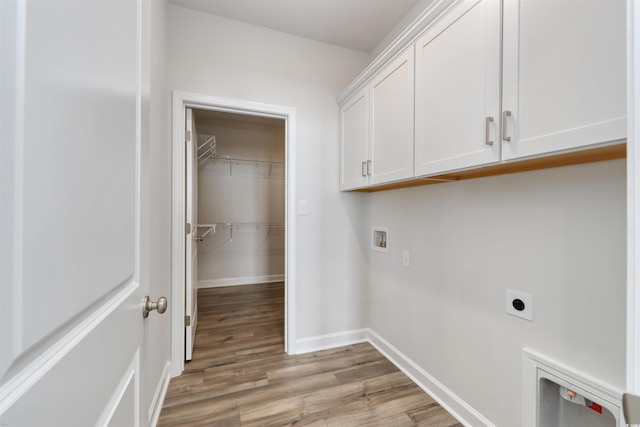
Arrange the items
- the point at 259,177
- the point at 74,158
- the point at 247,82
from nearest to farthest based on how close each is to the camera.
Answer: the point at 74,158 < the point at 247,82 < the point at 259,177

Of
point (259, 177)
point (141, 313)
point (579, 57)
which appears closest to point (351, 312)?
point (141, 313)

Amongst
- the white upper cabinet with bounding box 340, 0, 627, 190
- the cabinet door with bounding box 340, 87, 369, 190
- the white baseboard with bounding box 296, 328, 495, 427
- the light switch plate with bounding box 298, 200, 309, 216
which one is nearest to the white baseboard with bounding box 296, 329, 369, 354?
the white baseboard with bounding box 296, 328, 495, 427

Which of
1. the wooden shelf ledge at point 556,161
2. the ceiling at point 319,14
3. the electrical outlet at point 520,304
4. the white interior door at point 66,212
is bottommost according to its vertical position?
the electrical outlet at point 520,304

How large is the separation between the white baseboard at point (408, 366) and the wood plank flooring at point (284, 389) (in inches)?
1.8

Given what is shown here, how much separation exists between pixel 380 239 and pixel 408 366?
0.98m

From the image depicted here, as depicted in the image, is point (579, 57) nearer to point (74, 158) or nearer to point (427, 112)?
point (427, 112)

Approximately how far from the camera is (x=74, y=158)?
0.40 m

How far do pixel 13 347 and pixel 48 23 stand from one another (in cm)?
39

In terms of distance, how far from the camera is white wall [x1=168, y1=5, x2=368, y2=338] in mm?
1986

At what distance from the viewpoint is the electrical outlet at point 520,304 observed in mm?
1167

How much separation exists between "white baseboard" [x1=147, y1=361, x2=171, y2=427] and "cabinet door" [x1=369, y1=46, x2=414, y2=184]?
191 centimetres

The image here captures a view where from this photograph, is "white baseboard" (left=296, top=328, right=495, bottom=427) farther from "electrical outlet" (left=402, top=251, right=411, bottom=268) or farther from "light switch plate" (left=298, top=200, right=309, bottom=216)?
"light switch plate" (left=298, top=200, right=309, bottom=216)
